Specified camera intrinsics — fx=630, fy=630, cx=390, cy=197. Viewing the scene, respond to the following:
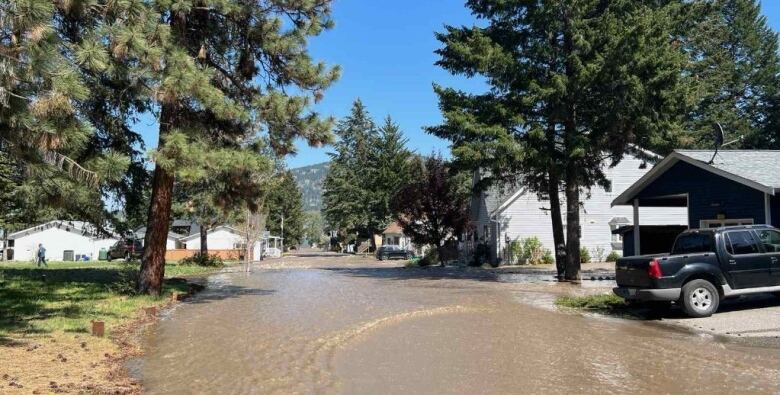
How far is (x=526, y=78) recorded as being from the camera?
2378 centimetres

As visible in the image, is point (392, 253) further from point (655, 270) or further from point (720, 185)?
point (655, 270)

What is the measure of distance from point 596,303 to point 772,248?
154 inches

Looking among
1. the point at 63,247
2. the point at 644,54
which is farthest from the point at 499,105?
the point at 63,247

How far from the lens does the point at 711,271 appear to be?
1237 centimetres

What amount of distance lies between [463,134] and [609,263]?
16496 millimetres

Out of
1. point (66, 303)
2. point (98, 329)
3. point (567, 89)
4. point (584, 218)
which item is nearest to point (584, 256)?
point (584, 218)

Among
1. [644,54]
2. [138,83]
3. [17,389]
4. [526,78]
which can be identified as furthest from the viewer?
[526,78]

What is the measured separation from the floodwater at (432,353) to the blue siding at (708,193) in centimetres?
667

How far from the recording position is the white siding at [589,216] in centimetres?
3822

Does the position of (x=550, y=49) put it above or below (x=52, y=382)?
above

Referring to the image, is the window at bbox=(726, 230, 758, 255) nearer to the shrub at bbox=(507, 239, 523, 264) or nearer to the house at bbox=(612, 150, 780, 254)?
the house at bbox=(612, 150, 780, 254)

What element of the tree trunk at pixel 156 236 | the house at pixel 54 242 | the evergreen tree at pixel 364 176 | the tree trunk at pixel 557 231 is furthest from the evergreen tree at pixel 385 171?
the tree trunk at pixel 156 236

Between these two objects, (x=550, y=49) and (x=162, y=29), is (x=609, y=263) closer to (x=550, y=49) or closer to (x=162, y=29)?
(x=550, y=49)

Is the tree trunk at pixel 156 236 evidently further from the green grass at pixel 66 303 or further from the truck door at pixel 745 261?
the truck door at pixel 745 261
